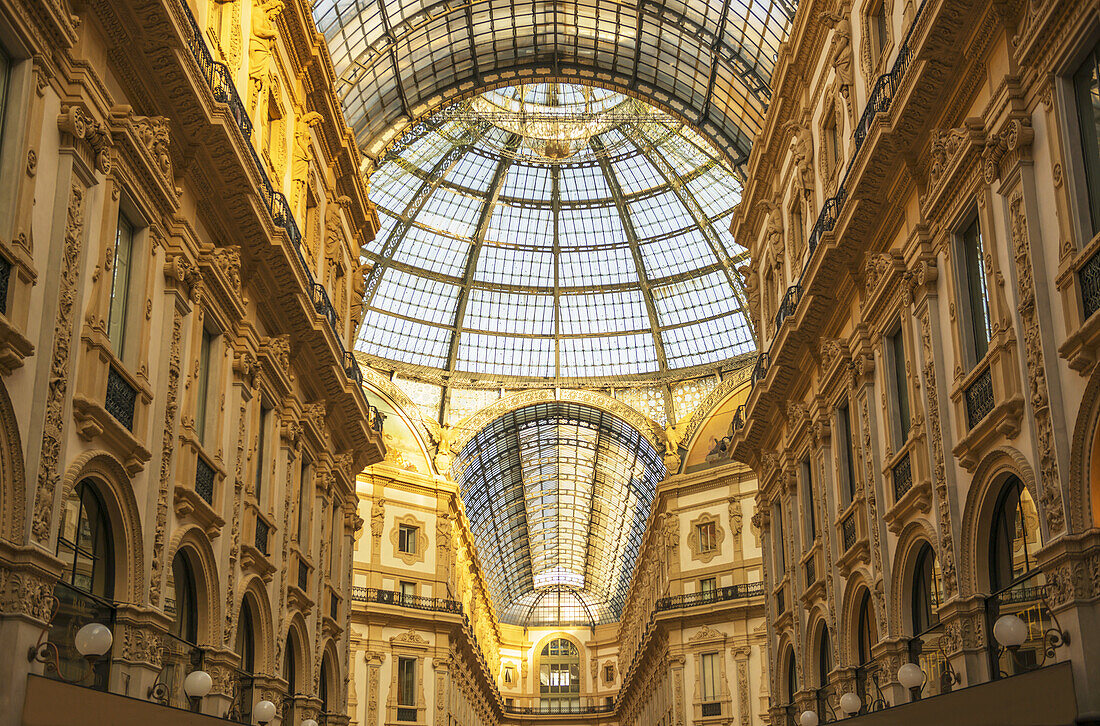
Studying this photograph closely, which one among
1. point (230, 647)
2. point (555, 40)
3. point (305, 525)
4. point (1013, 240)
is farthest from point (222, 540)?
point (555, 40)

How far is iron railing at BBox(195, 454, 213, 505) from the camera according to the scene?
2179 cm

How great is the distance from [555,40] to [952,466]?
1335 inches

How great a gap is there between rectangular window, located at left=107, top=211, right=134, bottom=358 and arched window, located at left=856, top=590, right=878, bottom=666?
15.9 m

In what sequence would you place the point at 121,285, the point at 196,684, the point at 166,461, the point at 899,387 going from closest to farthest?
the point at 196,684 → the point at 121,285 → the point at 166,461 → the point at 899,387

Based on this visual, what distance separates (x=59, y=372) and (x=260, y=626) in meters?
12.0

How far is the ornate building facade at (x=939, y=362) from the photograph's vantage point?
1466 cm

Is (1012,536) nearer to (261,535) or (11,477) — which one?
(11,477)

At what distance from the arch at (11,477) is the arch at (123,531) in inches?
121

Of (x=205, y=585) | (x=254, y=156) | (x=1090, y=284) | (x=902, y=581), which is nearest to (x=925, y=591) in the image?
(x=902, y=581)

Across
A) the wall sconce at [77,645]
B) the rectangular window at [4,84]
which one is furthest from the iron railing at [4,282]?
the wall sconce at [77,645]

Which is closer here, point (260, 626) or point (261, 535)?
point (260, 626)

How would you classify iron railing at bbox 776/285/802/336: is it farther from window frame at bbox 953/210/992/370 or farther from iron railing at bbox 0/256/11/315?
iron railing at bbox 0/256/11/315

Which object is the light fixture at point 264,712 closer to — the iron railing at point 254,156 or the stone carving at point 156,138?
the iron railing at point 254,156

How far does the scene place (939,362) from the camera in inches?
785
